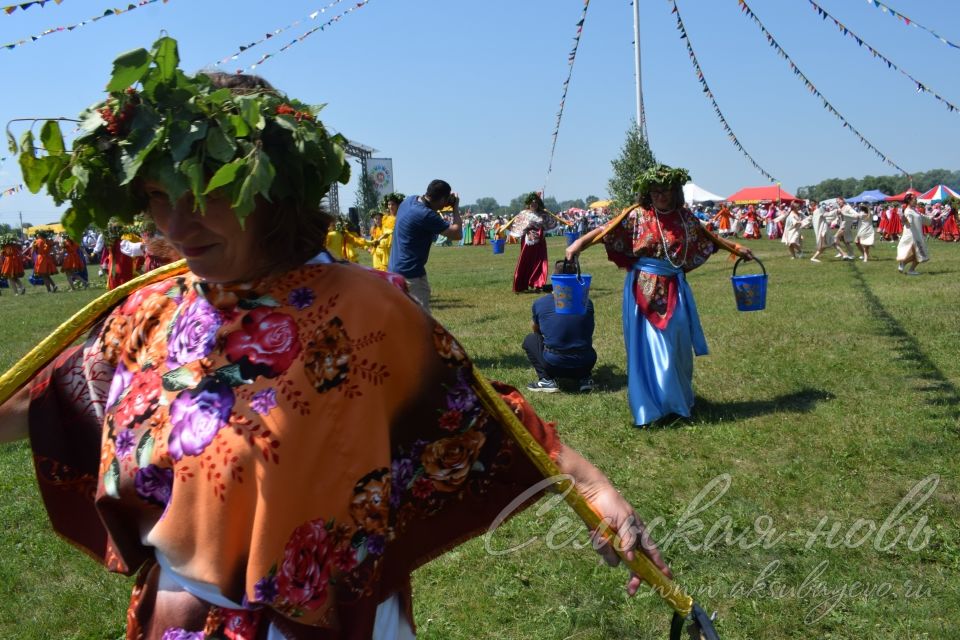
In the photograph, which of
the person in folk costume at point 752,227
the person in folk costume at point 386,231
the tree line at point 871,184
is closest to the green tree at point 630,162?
the person in folk costume at point 752,227

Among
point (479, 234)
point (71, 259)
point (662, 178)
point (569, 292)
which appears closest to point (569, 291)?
point (569, 292)

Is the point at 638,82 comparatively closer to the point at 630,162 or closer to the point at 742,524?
the point at 630,162

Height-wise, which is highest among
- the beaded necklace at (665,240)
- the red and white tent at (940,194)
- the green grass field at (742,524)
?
the beaded necklace at (665,240)

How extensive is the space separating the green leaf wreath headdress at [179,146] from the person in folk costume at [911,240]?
1696 centimetres

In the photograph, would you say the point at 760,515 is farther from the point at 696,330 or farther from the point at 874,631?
the point at 696,330

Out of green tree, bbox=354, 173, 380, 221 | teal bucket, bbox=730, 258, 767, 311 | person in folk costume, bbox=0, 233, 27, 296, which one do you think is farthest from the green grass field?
green tree, bbox=354, 173, 380, 221

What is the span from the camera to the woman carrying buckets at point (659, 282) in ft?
20.6

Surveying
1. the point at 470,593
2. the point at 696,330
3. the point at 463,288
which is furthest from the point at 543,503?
the point at 463,288

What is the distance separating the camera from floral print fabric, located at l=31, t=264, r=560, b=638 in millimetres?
1506

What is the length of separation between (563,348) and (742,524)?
307cm

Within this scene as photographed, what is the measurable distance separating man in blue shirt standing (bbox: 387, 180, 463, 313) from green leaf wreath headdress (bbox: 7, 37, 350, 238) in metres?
6.26

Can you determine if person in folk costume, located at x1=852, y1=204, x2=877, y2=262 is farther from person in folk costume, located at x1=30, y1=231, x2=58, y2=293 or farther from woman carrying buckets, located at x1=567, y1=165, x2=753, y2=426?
person in folk costume, located at x1=30, y1=231, x2=58, y2=293

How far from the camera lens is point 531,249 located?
1622 cm

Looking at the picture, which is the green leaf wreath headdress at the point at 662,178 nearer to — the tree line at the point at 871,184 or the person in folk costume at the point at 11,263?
the person in folk costume at the point at 11,263
